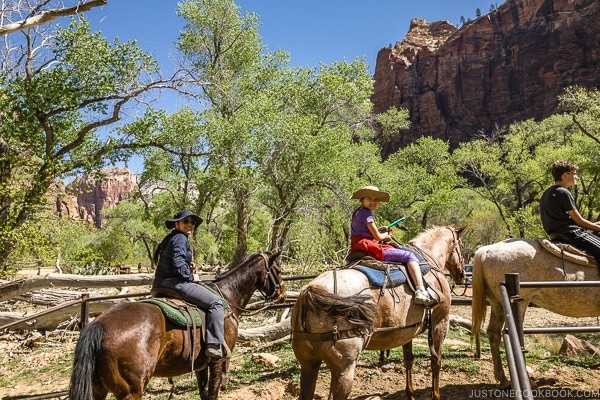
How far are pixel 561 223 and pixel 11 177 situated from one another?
1285 cm

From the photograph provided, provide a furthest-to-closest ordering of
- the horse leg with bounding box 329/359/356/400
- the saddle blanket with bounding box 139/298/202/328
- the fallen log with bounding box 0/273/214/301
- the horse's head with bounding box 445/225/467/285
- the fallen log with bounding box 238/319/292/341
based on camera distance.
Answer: the fallen log with bounding box 0/273/214/301 < the fallen log with bounding box 238/319/292/341 < the horse's head with bounding box 445/225/467/285 < the saddle blanket with bounding box 139/298/202/328 < the horse leg with bounding box 329/359/356/400

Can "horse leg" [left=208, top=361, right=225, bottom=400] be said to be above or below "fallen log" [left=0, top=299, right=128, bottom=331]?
above

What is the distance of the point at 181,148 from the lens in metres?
14.9

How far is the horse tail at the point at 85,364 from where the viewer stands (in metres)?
3.58

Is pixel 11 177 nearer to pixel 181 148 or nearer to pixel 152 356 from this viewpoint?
pixel 181 148

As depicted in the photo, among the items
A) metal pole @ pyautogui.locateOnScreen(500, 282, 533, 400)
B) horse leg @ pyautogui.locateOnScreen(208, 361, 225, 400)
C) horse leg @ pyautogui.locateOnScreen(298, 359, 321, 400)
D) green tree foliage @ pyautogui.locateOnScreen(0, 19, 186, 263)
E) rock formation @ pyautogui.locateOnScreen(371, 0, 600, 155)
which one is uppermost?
rock formation @ pyautogui.locateOnScreen(371, 0, 600, 155)

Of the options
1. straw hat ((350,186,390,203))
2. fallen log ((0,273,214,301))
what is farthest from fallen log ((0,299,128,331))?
straw hat ((350,186,390,203))

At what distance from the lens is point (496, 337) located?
5957mm

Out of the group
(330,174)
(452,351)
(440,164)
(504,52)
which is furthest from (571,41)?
(452,351)

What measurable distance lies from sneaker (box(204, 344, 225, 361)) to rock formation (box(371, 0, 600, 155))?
326ft

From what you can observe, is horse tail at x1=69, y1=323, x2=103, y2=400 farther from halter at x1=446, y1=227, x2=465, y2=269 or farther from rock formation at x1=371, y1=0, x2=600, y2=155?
rock formation at x1=371, y1=0, x2=600, y2=155

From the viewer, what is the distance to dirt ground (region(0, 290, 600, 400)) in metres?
5.60

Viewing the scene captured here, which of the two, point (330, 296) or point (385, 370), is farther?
point (385, 370)

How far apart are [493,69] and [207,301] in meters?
122
